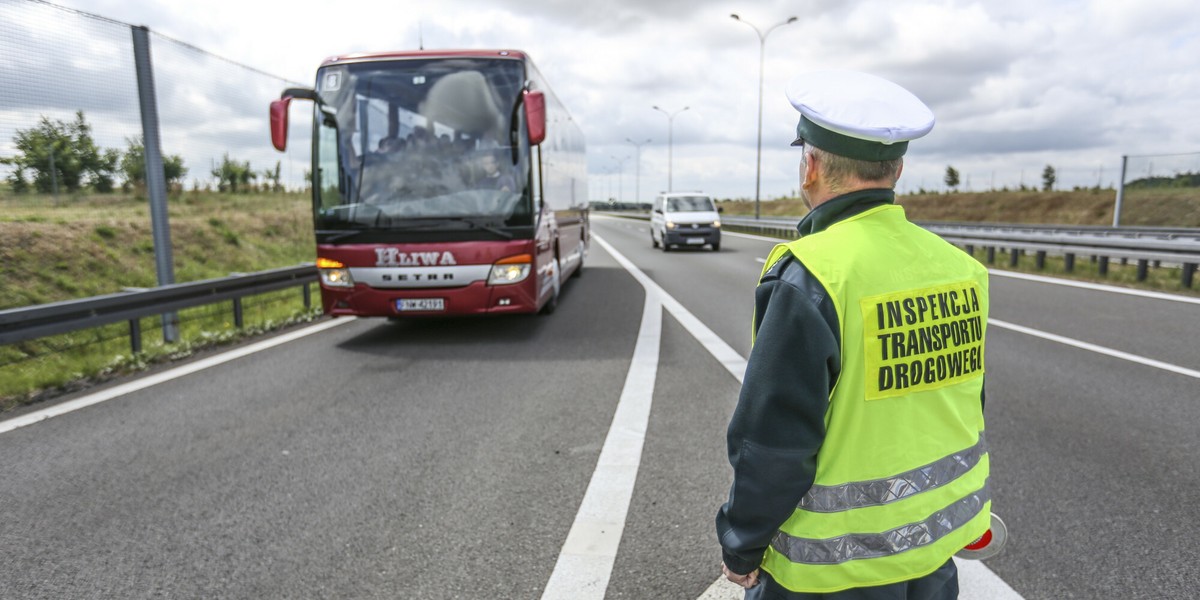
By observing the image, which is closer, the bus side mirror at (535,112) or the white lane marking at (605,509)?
the white lane marking at (605,509)

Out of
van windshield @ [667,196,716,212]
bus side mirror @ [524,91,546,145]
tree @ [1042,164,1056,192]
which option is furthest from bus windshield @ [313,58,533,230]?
tree @ [1042,164,1056,192]

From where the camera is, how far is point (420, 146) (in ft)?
27.1

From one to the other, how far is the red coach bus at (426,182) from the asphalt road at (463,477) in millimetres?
840

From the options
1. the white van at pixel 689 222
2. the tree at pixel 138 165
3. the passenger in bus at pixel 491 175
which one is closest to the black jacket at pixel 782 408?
the passenger in bus at pixel 491 175

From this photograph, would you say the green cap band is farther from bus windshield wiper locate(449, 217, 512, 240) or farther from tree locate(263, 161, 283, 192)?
tree locate(263, 161, 283, 192)

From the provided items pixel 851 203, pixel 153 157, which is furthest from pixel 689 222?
pixel 851 203

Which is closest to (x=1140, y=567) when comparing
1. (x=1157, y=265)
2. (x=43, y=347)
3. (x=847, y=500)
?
(x=847, y=500)

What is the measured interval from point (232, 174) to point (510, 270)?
289 inches

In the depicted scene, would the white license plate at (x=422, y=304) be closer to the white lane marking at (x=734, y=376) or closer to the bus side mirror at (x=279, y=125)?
the bus side mirror at (x=279, y=125)

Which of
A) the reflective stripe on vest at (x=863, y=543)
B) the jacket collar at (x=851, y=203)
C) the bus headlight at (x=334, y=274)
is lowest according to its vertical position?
the bus headlight at (x=334, y=274)

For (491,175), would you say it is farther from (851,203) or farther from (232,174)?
(851,203)

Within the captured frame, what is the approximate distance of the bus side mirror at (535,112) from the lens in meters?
7.90

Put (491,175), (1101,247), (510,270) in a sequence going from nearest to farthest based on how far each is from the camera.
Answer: (510,270) < (491,175) < (1101,247)

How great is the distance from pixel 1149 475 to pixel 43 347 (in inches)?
403
